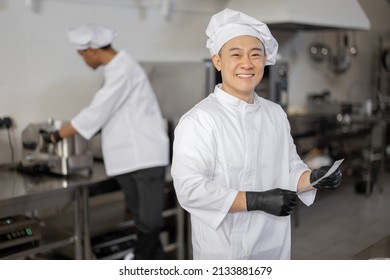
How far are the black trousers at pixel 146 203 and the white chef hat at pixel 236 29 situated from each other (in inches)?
37.6

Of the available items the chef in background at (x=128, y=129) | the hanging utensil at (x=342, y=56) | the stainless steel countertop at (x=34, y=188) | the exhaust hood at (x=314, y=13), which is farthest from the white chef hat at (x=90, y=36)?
the hanging utensil at (x=342, y=56)

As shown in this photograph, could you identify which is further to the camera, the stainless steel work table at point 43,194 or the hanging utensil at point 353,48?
the stainless steel work table at point 43,194

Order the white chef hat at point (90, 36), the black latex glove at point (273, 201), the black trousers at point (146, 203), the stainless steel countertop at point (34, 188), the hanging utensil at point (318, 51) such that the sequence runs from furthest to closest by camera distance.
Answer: the black trousers at point (146, 203), the white chef hat at point (90, 36), the stainless steel countertop at point (34, 188), the hanging utensil at point (318, 51), the black latex glove at point (273, 201)

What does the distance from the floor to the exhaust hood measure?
329 millimetres

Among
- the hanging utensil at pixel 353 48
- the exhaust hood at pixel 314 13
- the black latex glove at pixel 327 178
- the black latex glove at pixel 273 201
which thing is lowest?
the black latex glove at pixel 273 201

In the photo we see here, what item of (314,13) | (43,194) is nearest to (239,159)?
(314,13)

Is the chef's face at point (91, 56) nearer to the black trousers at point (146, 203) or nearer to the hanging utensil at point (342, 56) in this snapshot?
the black trousers at point (146, 203)

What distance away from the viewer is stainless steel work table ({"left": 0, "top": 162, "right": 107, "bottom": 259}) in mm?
1426

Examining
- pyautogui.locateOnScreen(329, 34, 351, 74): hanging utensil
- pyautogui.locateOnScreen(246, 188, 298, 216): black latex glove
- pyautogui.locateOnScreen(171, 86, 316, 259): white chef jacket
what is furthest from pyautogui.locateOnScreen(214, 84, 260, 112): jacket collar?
pyautogui.locateOnScreen(329, 34, 351, 74): hanging utensil

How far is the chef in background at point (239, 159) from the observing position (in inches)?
31.9

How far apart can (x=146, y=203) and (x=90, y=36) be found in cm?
63
